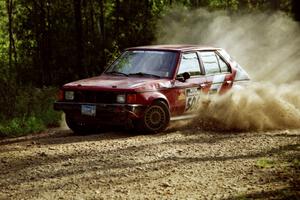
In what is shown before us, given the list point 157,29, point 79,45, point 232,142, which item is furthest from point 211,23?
point 232,142

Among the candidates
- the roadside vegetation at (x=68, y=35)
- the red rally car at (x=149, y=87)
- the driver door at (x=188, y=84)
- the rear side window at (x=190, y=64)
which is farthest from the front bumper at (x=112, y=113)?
the roadside vegetation at (x=68, y=35)

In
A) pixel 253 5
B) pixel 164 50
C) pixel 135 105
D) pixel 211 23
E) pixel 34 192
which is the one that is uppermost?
pixel 253 5

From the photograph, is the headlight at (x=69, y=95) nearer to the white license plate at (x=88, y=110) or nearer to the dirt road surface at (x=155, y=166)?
the white license plate at (x=88, y=110)

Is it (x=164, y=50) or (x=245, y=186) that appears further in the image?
(x=164, y=50)

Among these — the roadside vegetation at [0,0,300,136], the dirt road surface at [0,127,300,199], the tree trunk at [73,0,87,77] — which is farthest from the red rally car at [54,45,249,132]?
the roadside vegetation at [0,0,300,136]

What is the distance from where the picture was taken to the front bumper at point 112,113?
31.8 ft

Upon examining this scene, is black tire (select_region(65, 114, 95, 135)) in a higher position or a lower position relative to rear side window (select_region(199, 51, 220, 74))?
lower

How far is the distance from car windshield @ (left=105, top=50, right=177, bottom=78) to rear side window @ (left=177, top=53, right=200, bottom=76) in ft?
0.65

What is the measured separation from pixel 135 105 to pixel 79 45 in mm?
9770

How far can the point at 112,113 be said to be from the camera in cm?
979

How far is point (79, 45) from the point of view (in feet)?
62.4

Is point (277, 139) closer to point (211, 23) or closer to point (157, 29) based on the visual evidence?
point (157, 29)

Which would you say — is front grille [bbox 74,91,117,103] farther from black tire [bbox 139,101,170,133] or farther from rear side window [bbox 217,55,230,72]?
rear side window [bbox 217,55,230,72]

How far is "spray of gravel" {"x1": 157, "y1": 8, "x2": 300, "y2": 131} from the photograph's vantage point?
10.8 m
